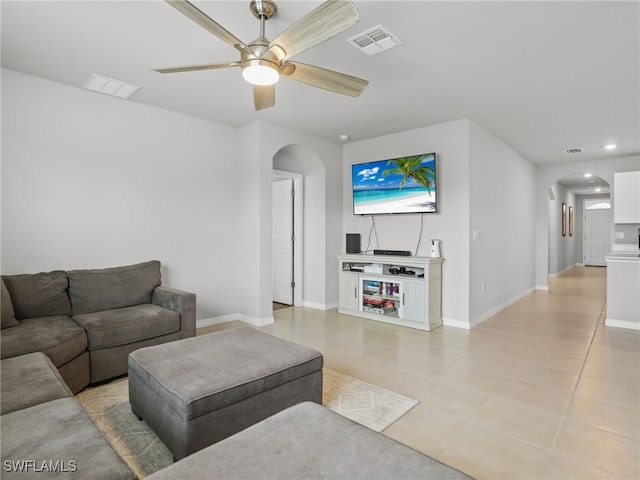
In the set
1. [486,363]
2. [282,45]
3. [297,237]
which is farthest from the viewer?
[297,237]

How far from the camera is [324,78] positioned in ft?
8.06

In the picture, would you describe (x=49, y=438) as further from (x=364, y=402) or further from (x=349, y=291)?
(x=349, y=291)

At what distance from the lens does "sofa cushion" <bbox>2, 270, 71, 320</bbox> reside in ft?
9.46

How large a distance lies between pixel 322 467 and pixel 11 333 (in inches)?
99.1

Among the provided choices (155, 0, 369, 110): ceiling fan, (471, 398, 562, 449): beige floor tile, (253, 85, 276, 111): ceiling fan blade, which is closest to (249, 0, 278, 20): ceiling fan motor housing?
(155, 0, 369, 110): ceiling fan

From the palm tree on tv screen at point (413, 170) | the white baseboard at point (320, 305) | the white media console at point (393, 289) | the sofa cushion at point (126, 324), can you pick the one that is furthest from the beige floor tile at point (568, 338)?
the sofa cushion at point (126, 324)

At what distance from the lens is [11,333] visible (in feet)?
8.03

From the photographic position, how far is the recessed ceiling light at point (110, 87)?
10.9 ft

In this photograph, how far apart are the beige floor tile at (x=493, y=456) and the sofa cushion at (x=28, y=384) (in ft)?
6.28

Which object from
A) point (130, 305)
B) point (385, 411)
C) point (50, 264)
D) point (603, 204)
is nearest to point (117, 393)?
point (130, 305)

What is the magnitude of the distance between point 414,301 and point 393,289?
34cm

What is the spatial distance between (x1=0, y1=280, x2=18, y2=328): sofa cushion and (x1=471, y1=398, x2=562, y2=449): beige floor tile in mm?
3258

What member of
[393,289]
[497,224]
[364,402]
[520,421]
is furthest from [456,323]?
[364,402]

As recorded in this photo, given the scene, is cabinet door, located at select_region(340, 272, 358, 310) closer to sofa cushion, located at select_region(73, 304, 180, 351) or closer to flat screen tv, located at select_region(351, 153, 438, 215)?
flat screen tv, located at select_region(351, 153, 438, 215)
